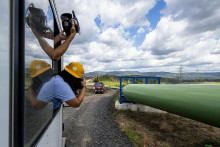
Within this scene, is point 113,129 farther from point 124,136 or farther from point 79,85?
point 79,85

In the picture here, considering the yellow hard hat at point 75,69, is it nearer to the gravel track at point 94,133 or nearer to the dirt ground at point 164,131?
the gravel track at point 94,133

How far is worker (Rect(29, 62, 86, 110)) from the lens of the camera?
106 cm

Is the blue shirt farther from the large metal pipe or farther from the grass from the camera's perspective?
the grass

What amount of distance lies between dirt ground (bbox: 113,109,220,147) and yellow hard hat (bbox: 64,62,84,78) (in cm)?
372

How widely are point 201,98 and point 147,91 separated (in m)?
0.80

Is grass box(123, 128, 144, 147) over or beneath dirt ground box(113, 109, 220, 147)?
over

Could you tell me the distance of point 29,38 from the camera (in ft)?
2.79

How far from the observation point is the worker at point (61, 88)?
1063mm

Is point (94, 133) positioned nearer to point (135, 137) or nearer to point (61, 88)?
point (135, 137)

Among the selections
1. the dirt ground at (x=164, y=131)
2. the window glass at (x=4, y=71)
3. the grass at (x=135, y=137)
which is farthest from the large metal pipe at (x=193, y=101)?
the dirt ground at (x=164, y=131)

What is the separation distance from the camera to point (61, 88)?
130cm

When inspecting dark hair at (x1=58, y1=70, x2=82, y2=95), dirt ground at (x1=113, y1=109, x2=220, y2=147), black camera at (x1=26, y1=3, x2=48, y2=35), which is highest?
black camera at (x1=26, y1=3, x2=48, y2=35)

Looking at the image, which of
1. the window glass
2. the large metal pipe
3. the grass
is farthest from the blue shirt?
the grass

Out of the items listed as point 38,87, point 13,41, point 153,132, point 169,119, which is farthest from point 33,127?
point 169,119
